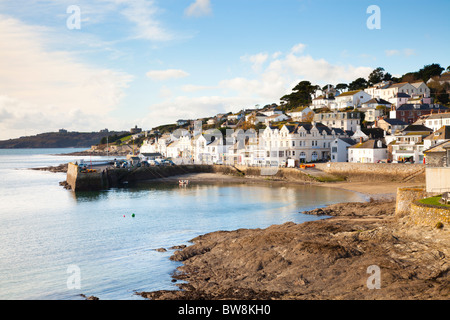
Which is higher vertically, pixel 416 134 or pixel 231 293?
pixel 416 134

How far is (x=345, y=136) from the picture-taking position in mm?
70812

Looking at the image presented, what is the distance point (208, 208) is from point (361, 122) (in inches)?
2253

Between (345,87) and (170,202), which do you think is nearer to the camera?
(170,202)

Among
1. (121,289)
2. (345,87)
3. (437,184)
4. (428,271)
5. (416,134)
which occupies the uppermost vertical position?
(345,87)

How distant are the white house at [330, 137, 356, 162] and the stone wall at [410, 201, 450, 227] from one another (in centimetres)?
4649

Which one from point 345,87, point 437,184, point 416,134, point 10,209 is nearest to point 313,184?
point 416,134

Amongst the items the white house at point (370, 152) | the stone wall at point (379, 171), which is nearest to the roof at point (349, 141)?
the white house at point (370, 152)

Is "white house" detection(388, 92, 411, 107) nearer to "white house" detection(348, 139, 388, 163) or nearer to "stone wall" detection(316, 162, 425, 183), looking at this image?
"white house" detection(348, 139, 388, 163)

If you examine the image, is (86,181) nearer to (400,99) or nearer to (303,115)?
(303,115)

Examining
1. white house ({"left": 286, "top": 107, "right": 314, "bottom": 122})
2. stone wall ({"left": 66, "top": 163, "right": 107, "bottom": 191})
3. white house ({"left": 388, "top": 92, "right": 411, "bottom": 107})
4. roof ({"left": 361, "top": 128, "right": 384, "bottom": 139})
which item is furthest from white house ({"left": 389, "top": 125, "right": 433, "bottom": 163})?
stone wall ({"left": 66, "top": 163, "right": 107, "bottom": 191})

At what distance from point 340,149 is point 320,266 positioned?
51239mm

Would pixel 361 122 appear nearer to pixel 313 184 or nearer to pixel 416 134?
pixel 416 134

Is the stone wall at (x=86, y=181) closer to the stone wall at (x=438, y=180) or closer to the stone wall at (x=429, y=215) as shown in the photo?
the stone wall at (x=438, y=180)

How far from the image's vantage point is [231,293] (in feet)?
50.3
